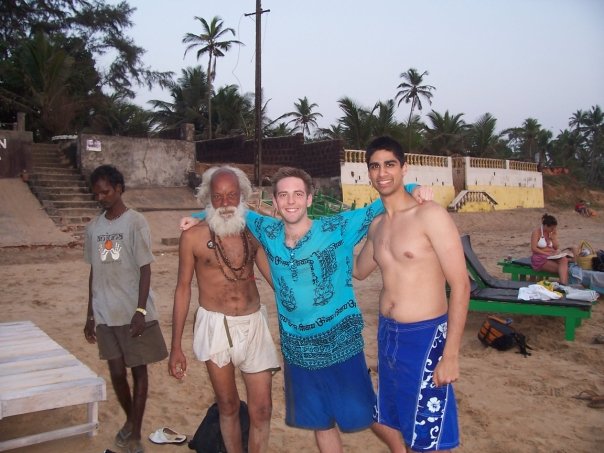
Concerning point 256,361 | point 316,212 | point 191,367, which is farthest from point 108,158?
point 256,361

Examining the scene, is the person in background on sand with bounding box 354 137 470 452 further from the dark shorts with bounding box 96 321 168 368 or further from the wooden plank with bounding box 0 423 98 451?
the wooden plank with bounding box 0 423 98 451

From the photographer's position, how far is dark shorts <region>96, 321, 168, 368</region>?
3473 millimetres

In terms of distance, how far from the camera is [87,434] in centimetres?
370

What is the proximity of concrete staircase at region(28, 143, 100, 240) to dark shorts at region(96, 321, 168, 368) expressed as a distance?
10.2m

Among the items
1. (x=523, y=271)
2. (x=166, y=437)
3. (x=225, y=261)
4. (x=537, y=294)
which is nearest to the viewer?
(x=225, y=261)

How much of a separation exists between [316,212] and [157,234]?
19.5ft

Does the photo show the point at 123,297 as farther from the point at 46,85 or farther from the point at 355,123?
the point at 355,123

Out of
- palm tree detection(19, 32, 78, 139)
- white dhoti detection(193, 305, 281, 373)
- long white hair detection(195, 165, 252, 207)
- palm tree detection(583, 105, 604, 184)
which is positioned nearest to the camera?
white dhoti detection(193, 305, 281, 373)

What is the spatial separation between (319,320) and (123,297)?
1.49 metres

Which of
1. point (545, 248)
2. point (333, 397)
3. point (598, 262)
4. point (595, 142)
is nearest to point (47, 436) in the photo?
point (333, 397)

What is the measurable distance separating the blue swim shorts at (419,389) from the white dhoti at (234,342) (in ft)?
2.51

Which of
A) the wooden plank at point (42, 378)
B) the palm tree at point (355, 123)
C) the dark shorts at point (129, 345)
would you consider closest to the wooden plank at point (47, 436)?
the wooden plank at point (42, 378)

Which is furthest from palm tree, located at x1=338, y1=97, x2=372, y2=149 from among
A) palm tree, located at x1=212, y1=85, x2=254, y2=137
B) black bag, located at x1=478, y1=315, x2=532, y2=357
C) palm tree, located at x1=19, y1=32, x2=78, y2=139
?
black bag, located at x1=478, y1=315, x2=532, y2=357

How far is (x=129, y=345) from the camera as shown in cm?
348
